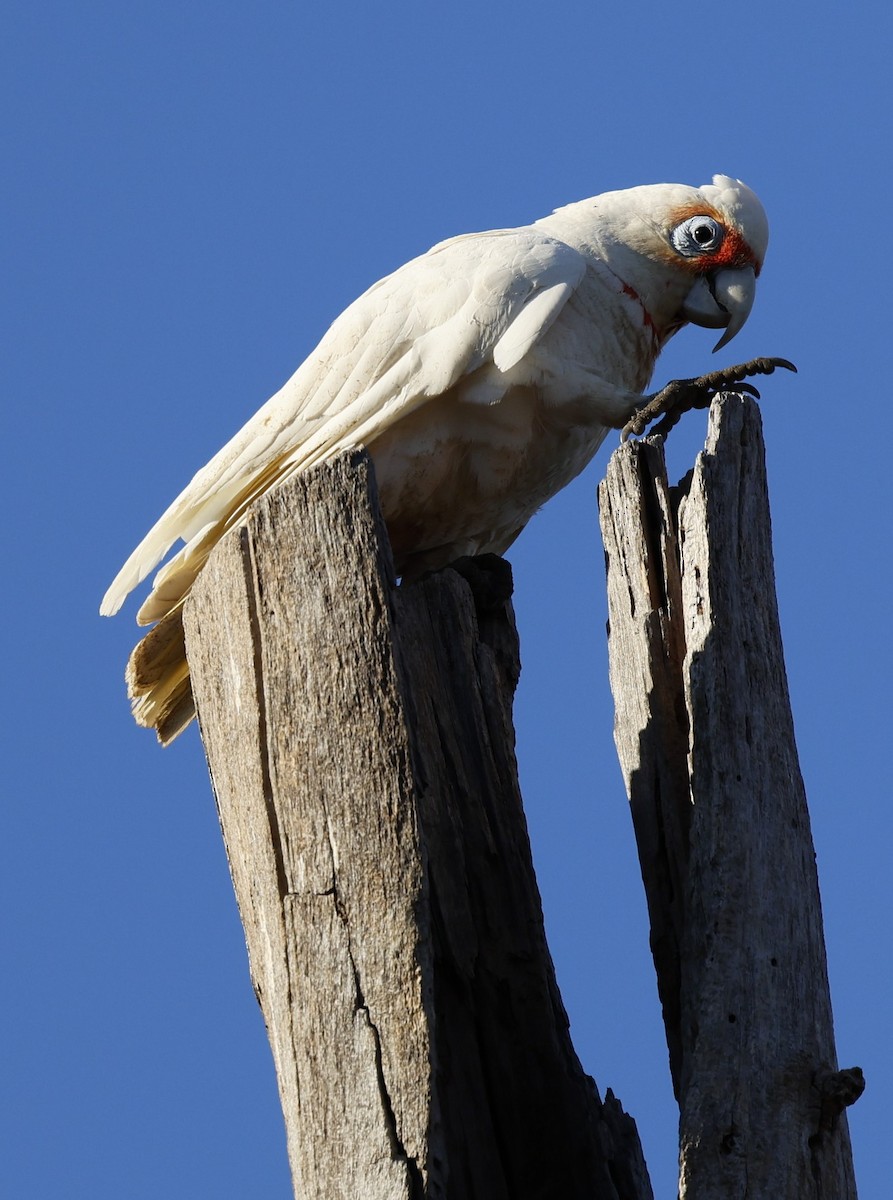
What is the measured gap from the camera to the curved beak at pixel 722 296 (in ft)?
19.4

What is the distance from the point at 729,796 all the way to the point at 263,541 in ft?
4.53

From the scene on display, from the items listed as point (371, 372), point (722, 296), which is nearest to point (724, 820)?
point (371, 372)

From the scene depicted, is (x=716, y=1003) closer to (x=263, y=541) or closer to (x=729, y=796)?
(x=729, y=796)

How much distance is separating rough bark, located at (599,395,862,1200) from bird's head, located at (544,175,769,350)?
1737 mm

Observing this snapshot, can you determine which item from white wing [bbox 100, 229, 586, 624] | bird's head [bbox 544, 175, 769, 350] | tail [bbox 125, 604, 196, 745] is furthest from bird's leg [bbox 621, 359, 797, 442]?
tail [bbox 125, 604, 196, 745]

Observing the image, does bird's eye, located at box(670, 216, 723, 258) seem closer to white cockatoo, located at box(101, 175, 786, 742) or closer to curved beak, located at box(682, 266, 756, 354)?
white cockatoo, located at box(101, 175, 786, 742)

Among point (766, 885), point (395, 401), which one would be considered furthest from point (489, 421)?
point (766, 885)

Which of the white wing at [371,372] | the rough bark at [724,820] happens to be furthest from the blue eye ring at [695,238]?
the rough bark at [724,820]

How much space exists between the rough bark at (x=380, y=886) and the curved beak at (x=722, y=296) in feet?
7.76

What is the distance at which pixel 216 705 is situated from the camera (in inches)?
165

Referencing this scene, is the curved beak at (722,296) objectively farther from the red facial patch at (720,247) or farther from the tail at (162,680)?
the tail at (162,680)

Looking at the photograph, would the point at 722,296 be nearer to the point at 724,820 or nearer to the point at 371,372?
the point at 371,372

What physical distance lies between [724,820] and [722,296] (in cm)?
278

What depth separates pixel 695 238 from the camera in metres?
5.86
